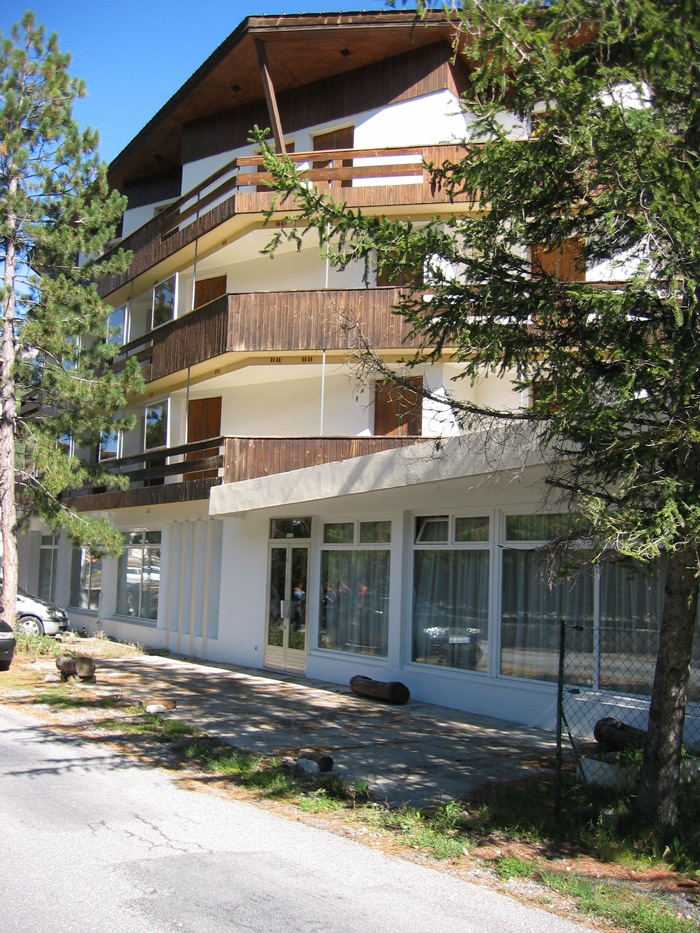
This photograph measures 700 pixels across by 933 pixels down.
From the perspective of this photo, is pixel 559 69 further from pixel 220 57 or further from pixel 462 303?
pixel 220 57

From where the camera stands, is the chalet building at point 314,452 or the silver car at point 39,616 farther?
the silver car at point 39,616

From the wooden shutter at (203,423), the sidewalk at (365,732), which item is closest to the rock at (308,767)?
the sidewalk at (365,732)

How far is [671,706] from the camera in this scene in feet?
23.3

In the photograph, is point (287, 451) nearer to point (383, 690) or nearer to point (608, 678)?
point (383, 690)

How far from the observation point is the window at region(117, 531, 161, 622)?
2245cm

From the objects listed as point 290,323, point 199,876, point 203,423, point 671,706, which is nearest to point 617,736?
point 671,706

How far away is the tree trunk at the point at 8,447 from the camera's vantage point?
18.4m

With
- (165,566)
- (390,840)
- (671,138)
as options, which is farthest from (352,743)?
(165,566)

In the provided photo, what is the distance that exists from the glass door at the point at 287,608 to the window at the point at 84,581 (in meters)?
9.22

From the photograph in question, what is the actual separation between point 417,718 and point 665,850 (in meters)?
5.95

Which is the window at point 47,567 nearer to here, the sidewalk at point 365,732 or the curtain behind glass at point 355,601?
the sidewalk at point 365,732

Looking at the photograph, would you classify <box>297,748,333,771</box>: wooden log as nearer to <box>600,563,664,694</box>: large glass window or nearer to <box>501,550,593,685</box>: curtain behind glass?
<box>501,550,593,685</box>: curtain behind glass

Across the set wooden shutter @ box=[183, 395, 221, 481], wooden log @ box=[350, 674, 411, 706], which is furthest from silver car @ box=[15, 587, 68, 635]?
wooden log @ box=[350, 674, 411, 706]

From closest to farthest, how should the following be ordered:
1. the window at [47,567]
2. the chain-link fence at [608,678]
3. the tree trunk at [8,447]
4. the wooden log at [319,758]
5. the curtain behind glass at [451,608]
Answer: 1. the wooden log at [319,758]
2. the chain-link fence at [608,678]
3. the curtain behind glass at [451,608]
4. the tree trunk at [8,447]
5. the window at [47,567]
